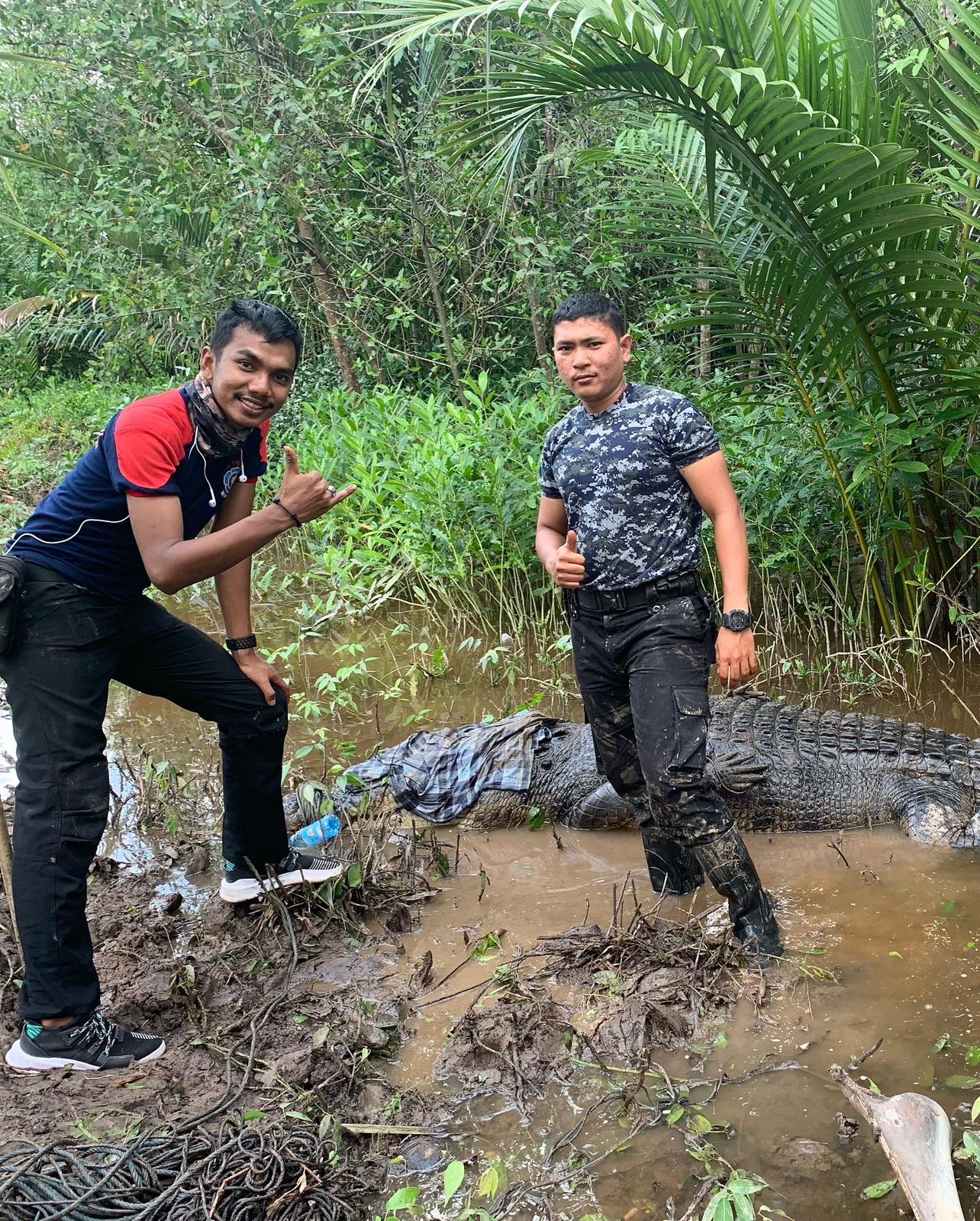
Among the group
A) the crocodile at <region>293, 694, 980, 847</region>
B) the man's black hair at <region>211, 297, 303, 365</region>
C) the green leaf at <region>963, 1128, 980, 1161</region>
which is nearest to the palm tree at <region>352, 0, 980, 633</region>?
the crocodile at <region>293, 694, 980, 847</region>

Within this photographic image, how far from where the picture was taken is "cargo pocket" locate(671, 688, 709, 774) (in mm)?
2936

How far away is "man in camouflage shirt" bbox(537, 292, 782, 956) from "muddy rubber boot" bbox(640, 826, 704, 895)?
1.35 feet

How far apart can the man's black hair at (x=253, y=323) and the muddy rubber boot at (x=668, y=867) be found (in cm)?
202

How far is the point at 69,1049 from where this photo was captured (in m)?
2.65

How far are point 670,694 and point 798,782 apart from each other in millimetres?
1660

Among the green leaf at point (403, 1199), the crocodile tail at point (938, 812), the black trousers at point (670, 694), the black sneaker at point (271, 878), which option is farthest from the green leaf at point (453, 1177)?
the crocodile tail at point (938, 812)

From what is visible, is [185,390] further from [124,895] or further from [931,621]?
[931,621]

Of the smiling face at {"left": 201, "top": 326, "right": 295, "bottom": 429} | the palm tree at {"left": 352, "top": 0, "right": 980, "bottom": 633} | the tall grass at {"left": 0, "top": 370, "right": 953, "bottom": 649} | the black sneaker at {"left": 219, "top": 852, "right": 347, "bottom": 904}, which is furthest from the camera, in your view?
the tall grass at {"left": 0, "top": 370, "right": 953, "bottom": 649}

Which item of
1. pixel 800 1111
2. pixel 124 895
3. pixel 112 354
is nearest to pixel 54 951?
pixel 124 895

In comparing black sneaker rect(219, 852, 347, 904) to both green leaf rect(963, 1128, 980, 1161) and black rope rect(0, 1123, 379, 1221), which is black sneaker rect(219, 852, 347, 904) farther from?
green leaf rect(963, 1128, 980, 1161)

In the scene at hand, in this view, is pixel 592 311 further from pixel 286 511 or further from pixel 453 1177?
pixel 453 1177

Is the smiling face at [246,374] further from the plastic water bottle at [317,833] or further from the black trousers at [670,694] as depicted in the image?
the plastic water bottle at [317,833]

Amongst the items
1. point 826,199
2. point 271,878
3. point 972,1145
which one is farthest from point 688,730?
Answer: point 826,199

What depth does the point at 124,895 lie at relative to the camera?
391cm
